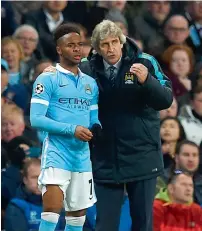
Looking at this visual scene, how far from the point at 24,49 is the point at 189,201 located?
2106 millimetres

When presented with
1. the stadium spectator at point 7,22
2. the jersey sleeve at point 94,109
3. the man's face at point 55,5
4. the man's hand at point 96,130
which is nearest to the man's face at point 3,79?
the stadium spectator at point 7,22

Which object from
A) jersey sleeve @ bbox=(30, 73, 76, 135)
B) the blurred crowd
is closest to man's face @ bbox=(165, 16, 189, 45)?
the blurred crowd

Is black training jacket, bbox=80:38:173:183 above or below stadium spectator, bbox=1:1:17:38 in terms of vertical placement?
below

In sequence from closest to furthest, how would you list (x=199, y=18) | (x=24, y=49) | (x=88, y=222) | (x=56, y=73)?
(x=56, y=73)
(x=88, y=222)
(x=24, y=49)
(x=199, y=18)

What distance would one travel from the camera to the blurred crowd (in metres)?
6.18

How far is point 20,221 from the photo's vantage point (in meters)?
6.18

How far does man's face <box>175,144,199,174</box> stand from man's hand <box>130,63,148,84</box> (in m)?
2.63

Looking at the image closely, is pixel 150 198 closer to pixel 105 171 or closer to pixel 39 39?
pixel 105 171

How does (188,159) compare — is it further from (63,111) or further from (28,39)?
(63,111)

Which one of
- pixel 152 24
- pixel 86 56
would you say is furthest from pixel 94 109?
pixel 152 24

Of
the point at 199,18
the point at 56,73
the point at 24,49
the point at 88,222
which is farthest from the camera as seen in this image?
the point at 199,18

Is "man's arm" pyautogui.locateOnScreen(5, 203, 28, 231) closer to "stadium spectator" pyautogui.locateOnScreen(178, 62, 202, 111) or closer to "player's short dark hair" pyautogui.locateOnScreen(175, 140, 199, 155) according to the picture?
"player's short dark hair" pyautogui.locateOnScreen(175, 140, 199, 155)

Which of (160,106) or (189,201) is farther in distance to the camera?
(189,201)

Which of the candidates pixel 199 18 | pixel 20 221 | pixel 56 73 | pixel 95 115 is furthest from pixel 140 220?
pixel 199 18
